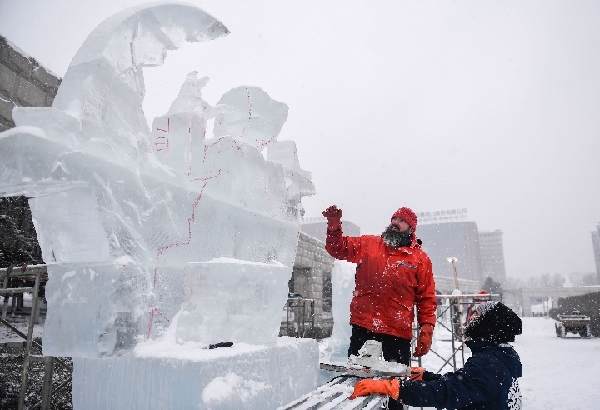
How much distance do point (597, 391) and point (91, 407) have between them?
6672 mm

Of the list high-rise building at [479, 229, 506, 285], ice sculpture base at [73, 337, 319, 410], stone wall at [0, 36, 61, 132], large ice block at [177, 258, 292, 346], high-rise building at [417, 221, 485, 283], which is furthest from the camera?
high-rise building at [479, 229, 506, 285]

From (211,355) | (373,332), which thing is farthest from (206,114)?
(373,332)

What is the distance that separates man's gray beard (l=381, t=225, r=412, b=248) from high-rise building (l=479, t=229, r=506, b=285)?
94.6 m

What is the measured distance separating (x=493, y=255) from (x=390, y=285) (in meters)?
99.9

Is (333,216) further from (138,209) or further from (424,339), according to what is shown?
(138,209)

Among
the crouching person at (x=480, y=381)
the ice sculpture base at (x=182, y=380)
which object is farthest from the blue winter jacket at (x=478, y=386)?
the ice sculpture base at (x=182, y=380)

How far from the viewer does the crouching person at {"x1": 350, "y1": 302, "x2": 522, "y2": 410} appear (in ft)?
4.78

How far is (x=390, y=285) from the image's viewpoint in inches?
94.1

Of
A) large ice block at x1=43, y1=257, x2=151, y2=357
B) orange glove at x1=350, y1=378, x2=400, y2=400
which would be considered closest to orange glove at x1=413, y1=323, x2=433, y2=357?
orange glove at x1=350, y1=378, x2=400, y2=400

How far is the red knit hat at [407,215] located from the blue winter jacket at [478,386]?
1103 mm

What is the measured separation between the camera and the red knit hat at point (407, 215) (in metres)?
2.62

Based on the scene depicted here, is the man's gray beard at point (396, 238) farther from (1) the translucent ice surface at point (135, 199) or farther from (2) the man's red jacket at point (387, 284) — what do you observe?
(1) the translucent ice surface at point (135, 199)

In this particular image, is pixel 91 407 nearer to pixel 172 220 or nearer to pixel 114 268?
pixel 114 268

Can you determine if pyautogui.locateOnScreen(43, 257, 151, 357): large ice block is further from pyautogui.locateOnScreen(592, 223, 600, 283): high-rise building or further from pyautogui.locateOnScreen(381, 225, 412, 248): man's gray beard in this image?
pyautogui.locateOnScreen(592, 223, 600, 283): high-rise building
